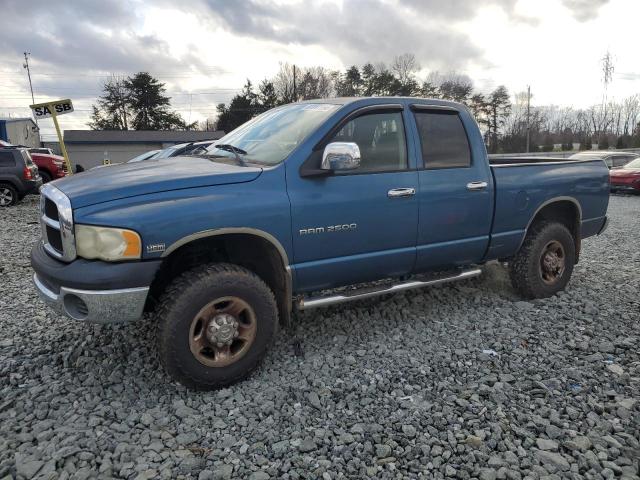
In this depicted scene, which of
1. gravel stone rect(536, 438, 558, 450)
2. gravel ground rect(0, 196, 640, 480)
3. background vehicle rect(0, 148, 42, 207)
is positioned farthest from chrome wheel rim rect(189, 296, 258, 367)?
background vehicle rect(0, 148, 42, 207)

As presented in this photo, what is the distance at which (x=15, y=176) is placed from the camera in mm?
12633

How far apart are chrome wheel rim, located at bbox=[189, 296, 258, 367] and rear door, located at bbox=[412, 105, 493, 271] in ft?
5.22

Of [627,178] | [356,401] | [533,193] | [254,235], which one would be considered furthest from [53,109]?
[627,178]

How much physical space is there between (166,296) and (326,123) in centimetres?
170

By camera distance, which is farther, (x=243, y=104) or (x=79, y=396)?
(x=243, y=104)

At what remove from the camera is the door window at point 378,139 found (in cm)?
374

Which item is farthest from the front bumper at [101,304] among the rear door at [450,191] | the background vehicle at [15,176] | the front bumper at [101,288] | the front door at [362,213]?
the background vehicle at [15,176]

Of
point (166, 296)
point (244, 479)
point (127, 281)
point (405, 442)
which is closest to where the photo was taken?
point (244, 479)

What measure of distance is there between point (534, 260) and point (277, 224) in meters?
2.88

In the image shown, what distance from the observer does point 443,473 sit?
2.47 meters

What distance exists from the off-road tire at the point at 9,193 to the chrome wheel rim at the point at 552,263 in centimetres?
1314

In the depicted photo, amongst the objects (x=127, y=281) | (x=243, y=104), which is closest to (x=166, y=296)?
(x=127, y=281)

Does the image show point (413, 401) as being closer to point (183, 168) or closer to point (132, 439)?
point (132, 439)

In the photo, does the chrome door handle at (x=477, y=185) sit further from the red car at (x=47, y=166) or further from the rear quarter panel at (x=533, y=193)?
the red car at (x=47, y=166)
